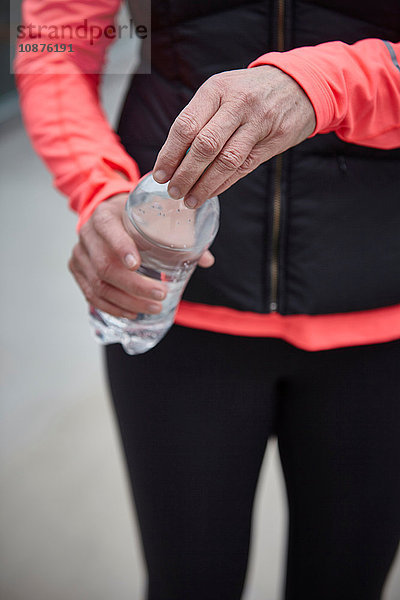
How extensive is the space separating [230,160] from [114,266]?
0.21 m

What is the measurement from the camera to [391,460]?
0.73 m

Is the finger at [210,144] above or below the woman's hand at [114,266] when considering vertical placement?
above

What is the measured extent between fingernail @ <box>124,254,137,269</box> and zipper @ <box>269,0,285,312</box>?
0.16m

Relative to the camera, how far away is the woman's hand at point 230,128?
0.44 metres

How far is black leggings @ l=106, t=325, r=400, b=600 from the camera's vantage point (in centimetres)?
72

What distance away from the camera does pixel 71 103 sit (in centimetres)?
69

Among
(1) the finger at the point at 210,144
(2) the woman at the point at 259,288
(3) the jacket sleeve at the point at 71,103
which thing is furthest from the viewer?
(3) the jacket sleeve at the point at 71,103

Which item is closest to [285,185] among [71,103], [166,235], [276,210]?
[276,210]

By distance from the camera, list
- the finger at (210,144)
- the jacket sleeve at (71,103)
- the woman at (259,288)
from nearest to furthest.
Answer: the finger at (210,144) → the woman at (259,288) → the jacket sleeve at (71,103)

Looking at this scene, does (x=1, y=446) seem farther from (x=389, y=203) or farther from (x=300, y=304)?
(x=389, y=203)

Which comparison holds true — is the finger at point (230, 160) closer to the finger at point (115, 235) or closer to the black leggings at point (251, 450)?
the finger at point (115, 235)

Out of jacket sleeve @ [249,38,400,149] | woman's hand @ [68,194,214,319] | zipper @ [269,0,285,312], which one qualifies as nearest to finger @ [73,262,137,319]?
woman's hand @ [68,194,214,319]

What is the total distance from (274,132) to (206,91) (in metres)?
0.06

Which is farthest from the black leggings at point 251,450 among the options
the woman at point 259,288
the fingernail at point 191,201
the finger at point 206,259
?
the fingernail at point 191,201
